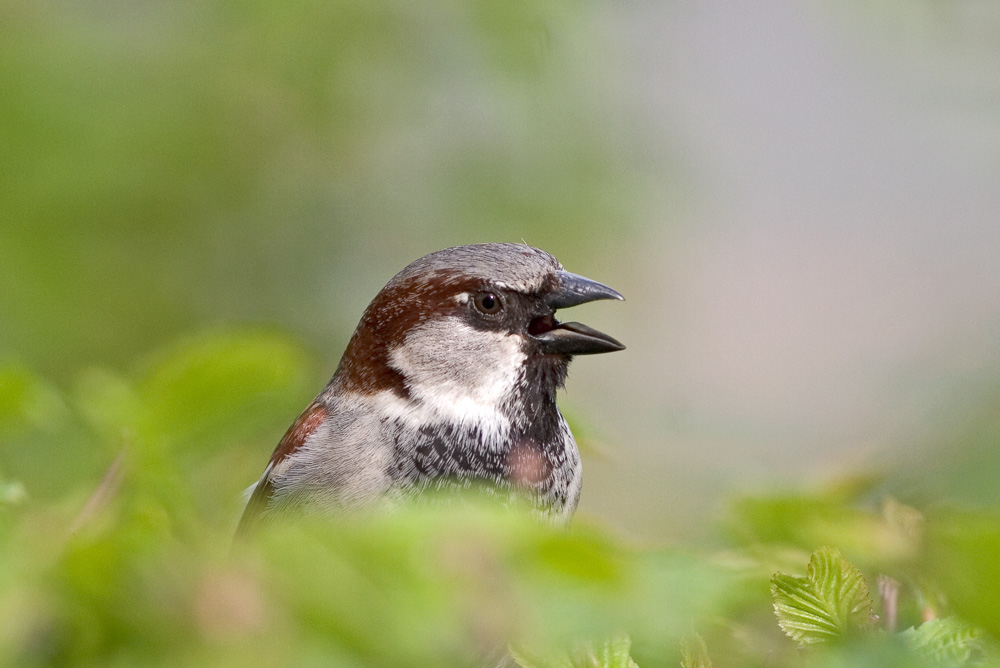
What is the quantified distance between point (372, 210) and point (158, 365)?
83.6 inches

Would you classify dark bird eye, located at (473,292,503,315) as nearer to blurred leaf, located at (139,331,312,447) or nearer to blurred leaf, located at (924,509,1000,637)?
blurred leaf, located at (139,331,312,447)

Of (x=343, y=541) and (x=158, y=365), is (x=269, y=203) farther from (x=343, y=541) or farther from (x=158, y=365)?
(x=343, y=541)

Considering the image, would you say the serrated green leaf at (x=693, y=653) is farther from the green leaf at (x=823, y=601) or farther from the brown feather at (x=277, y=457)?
the brown feather at (x=277, y=457)

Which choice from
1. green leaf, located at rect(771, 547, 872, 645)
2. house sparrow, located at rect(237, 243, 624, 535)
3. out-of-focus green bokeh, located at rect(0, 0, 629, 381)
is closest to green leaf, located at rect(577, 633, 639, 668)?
green leaf, located at rect(771, 547, 872, 645)

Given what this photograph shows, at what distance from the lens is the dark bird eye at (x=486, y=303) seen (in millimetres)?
2018

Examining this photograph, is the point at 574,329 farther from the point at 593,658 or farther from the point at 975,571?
the point at 975,571

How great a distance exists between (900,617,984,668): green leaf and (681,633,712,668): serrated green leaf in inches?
5.7

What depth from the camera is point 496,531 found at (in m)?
0.70

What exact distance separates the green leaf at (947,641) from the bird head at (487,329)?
4.03ft

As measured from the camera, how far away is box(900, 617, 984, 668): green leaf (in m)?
0.75

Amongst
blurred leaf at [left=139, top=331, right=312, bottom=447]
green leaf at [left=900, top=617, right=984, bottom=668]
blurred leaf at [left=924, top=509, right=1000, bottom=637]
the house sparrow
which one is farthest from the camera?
the house sparrow

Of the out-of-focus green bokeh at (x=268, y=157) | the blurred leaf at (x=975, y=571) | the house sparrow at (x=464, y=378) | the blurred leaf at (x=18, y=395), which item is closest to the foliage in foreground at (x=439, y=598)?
the blurred leaf at (x=975, y=571)

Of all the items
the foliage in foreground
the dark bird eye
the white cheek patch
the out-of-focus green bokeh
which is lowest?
the foliage in foreground

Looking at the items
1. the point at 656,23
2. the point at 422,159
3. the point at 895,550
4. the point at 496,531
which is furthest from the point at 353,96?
the point at 496,531
